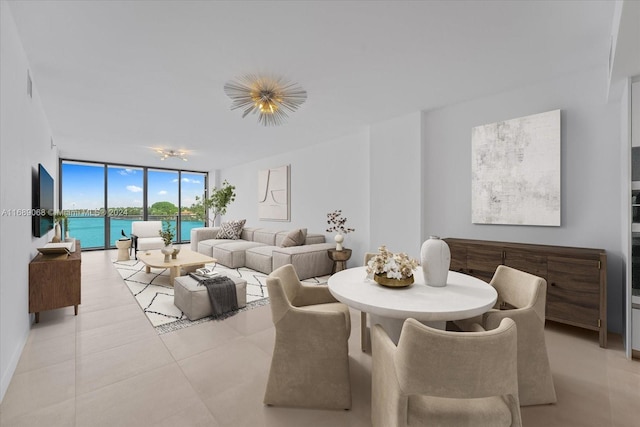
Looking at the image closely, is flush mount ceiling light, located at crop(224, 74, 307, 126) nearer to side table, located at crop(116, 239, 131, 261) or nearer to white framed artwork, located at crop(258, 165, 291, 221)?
white framed artwork, located at crop(258, 165, 291, 221)

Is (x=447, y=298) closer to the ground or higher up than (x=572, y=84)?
closer to the ground

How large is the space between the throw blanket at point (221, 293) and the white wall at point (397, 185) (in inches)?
91.3

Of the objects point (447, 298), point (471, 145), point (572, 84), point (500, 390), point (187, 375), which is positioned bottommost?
point (187, 375)

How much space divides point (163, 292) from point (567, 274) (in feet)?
15.4

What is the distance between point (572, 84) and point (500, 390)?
333cm

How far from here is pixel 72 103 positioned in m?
3.58

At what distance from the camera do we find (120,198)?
7984 millimetres

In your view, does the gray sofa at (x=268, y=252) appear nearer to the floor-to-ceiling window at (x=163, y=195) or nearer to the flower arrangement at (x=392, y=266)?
the floor-to-ceiling window at (x=163, y=195)

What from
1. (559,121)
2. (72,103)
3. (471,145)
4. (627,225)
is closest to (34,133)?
(72,103)

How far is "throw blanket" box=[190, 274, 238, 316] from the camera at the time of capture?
307 cm

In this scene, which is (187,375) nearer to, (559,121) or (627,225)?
(627,225)

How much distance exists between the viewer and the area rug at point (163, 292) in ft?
9.69

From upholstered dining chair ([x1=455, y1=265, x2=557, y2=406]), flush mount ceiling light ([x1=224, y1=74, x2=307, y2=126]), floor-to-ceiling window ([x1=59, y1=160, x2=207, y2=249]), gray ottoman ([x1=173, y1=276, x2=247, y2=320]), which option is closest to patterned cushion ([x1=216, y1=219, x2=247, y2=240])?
floor-to-ceiling window ([x1=59, y1=160, x2=207, y2=249])

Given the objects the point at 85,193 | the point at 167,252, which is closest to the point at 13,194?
the point at 167,252
